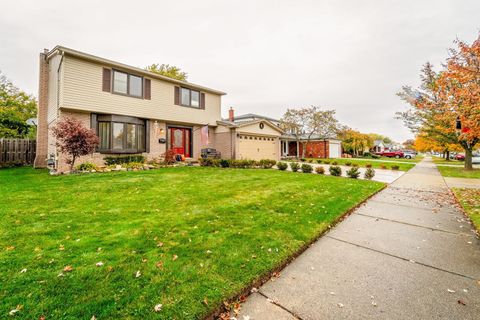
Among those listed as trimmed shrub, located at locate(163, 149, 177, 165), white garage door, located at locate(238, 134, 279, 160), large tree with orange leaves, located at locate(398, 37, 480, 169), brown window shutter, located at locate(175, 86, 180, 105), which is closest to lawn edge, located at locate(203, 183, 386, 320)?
large tree with orange leaves, located at locate(398, 37, 480, 169)

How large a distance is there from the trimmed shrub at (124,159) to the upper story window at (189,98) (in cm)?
493

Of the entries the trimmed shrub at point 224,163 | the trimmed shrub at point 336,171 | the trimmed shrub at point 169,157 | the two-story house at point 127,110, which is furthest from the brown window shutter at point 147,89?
the trimmed shrub at point 336,171

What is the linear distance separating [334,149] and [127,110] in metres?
30.5

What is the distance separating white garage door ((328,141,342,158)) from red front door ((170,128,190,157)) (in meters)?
24.2

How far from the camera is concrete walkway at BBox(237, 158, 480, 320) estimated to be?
7.13 feet

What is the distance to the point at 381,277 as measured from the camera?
2.75 m

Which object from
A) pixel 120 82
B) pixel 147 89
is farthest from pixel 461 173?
pixel 120 82

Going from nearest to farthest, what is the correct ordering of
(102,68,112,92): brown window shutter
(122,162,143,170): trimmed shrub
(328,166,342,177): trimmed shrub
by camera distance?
(122,162,143,170): trimmed shrub
(328,166,342,177): trimmed shrub
(102,68,112,92): brown window shutter

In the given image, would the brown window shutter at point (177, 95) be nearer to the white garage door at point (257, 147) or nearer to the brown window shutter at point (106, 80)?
the brown window shutter at point (106, 80)

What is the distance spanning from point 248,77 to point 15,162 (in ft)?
70.7

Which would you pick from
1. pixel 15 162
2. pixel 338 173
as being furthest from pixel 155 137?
pixel 338 173

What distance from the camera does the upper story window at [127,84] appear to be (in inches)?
474

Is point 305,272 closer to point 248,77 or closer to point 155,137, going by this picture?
point 155,137

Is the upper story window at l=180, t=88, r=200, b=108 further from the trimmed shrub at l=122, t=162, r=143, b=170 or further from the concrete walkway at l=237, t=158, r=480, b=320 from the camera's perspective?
the concrete walkway at l=237, t=158, r=480, b=320
